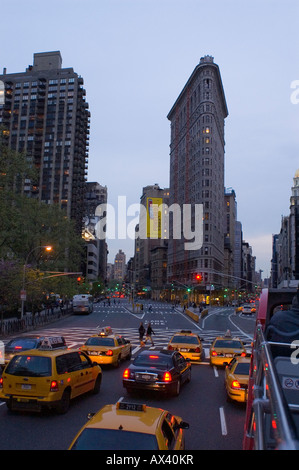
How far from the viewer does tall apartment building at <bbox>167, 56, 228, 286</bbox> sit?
111 metres

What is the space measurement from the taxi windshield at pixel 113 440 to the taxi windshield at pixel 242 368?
7.44m

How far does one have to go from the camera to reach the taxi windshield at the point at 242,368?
40.7ft

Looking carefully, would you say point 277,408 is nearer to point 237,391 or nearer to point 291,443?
point 291,443

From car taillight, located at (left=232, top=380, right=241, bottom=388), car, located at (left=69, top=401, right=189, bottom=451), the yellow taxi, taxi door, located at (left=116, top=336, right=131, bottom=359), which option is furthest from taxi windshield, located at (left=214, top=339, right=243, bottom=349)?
car, located at (left=69, top=401, right=189, bottom=451)

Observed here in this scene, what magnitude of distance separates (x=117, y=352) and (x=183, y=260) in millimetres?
104711

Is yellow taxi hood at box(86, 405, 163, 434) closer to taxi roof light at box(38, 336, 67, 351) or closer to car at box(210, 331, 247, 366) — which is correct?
taxi roof light at box(38, 336, 67, 351)

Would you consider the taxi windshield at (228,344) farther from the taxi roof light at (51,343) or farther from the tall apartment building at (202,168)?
the tall apartment building at (202,168)

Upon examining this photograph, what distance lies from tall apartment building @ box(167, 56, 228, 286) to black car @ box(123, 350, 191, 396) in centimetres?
9099

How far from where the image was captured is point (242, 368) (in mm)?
12656

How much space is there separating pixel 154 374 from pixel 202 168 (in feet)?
344

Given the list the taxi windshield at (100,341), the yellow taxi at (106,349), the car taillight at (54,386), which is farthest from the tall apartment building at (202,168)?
the car taillight at (54,386)

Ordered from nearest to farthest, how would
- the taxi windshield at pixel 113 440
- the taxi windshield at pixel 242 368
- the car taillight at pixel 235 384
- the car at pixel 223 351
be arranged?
the taxi windshield at pixel 113 440, the car taillight at pixel 235 384, the taxi windshield at pixel 242 368, the car at pixel 223 351

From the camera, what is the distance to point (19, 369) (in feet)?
34.8
